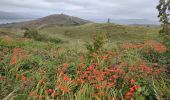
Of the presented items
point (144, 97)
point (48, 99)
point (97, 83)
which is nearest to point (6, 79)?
point (48, 99)

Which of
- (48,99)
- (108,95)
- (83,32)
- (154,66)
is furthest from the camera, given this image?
(83,32)

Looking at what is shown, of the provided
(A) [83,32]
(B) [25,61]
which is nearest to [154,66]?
(B) [25,61]

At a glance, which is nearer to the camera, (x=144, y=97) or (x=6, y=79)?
(x=144, y=97)

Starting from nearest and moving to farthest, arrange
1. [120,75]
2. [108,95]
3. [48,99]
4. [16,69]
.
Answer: [48,99] → [108,95] → [120,75] → [16,69]

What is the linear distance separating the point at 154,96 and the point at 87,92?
1.45m

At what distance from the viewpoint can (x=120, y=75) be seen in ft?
23.1

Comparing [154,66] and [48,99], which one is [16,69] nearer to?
[48,99]

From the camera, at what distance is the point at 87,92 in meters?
6.19

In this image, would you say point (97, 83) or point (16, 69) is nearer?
point (97, 83)

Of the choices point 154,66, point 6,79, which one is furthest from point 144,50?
point 6,79

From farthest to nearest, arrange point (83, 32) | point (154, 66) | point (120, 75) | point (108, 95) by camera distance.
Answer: point (83, 32)
point (154, 66)
point (120, 75)
point (108, 95)

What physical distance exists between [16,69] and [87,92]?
7.94 feet

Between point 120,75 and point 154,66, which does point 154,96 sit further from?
point 154,66

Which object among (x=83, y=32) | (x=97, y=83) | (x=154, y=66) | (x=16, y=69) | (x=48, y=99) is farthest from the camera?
(x=83, y=32)
